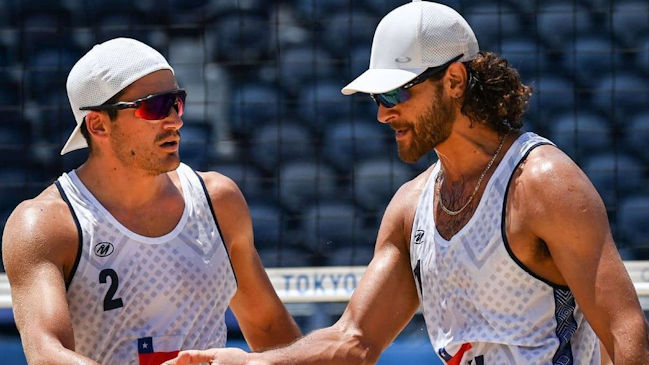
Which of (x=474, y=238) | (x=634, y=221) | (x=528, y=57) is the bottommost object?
(x=634, y=221)

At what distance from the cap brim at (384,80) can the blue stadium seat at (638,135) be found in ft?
6.84

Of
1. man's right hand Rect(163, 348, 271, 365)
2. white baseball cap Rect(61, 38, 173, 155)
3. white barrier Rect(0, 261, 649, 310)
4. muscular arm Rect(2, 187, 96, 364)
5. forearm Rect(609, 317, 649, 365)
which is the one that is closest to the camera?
forearm Rect(609, 317, 649, 365)

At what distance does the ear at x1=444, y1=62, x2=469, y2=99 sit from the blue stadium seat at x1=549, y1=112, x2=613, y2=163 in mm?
1848

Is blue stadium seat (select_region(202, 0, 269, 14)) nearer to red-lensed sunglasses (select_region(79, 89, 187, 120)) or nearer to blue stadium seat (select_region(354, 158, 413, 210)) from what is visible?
blue stadium seat (select_region(354, 158, 413, 210))

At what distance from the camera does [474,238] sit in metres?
3.86

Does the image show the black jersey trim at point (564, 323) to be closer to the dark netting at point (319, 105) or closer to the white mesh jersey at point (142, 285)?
the white mesh jersey at point (142, 285)

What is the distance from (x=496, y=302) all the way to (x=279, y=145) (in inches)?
83.9

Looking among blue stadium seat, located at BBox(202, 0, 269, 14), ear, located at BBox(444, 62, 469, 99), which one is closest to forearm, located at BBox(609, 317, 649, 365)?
ear, located at BBox(444, 62, 469, 99)

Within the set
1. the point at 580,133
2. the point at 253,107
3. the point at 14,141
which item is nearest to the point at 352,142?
the point at 253,107

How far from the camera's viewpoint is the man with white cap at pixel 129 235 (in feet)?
13.2

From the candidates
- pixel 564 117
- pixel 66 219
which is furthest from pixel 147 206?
pixel 564 117

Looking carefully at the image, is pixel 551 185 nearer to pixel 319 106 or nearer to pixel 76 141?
pixel 76 141

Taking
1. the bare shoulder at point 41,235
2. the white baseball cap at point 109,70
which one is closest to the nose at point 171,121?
the white baseball cap at point 109,70

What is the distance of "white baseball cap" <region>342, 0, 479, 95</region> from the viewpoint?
12.9ft
